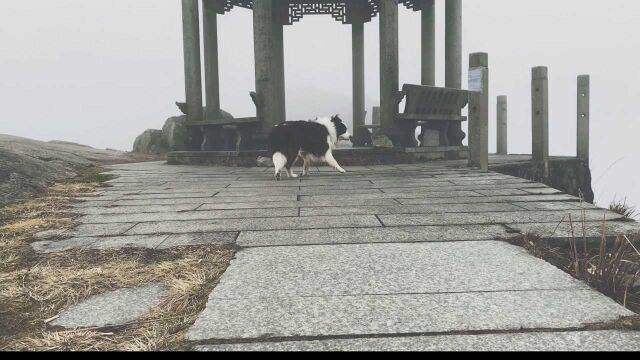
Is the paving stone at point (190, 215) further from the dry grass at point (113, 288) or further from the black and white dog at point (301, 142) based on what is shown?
the black and white dog at point (301, 142)

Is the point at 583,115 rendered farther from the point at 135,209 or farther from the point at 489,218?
the point at 135,209

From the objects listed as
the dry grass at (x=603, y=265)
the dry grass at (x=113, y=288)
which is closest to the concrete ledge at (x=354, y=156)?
the dry grass at (x=603, y=265)

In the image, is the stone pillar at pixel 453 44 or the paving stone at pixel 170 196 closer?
the paving stone at pixel 170 196

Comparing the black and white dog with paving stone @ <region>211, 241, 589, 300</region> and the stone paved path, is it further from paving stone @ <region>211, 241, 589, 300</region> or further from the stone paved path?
→ paving stone @ <region>211, 241, 589, 300</region>

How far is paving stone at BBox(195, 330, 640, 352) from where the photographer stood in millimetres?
1700

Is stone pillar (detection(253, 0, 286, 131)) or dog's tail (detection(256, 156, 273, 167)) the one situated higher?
stone pillar (detection(253, 0, 286, 131))

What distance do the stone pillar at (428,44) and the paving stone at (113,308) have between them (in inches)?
445

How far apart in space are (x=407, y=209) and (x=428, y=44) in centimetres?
912

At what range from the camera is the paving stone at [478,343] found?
5.58ft

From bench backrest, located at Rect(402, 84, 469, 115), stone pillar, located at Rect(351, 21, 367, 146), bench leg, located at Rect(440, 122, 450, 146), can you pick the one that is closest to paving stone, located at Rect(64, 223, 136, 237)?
bench backrest, located at Rect(402, 84, 469, 115)

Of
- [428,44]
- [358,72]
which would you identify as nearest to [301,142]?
[428,44]

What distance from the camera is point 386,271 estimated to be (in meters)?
2.60

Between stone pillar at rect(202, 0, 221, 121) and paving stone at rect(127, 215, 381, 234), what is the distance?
8.17m

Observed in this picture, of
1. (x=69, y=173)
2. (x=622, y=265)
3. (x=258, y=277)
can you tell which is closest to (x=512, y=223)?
(x=622, y=265)
